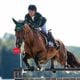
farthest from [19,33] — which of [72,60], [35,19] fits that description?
[72,60]

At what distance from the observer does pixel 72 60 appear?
4.82m

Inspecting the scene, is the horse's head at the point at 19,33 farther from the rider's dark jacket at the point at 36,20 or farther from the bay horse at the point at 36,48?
the rider's dark jacket at the point at 36,20

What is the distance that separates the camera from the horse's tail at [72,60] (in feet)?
15.8

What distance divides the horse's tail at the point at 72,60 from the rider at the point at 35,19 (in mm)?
452

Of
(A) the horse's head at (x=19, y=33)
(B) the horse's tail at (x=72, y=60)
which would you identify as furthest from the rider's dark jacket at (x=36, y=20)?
(B) the horse's tail at (x=72, y=60)

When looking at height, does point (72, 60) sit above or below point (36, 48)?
below

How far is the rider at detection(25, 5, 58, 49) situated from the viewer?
4.29 metres

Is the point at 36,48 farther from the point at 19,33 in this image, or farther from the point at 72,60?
the point at 72,60

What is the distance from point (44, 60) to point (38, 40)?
0.98 ft

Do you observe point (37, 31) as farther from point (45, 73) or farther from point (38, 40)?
point (45, 73)

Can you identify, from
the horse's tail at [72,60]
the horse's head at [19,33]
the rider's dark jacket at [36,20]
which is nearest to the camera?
the horse's head at [19,33]

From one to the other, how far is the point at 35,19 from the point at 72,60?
2.77 ft

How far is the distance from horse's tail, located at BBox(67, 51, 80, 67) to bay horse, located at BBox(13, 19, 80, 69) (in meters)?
0.04

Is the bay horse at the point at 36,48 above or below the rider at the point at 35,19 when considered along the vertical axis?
below
